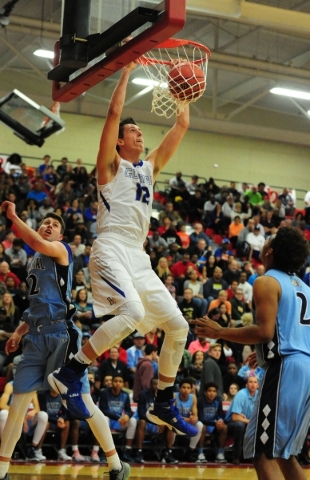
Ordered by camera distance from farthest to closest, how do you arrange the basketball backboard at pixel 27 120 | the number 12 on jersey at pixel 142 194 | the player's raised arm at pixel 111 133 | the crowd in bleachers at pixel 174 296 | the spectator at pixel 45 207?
the spectator at pixel 45 207, the basketball backboard at pixel 27 120, the crowd in bleachers at pixel 174 296, the number 12 on jersey at pixel 142 194, the player's raised arm at pixel 111 133

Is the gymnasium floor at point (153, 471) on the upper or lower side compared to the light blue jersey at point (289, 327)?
lower

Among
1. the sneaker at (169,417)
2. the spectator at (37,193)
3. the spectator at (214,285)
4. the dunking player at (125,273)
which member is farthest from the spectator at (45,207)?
the sneaker at (169,417)

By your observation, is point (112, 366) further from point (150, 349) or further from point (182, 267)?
point (182, 267)

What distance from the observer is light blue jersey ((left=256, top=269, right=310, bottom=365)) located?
5.46 meters

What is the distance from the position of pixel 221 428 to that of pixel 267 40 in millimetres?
15349

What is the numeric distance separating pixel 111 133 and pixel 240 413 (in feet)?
26.2

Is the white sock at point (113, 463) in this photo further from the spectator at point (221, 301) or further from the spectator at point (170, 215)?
the spectator at point (170, 215)

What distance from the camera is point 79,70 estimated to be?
707cm

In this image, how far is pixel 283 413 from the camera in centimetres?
532

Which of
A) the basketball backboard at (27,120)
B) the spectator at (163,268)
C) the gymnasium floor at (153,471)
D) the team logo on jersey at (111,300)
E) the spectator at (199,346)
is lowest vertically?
the gymnasium floor at (153,471)

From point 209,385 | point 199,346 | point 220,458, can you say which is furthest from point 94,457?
point 199,346

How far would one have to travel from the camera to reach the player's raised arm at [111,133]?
22.3ft

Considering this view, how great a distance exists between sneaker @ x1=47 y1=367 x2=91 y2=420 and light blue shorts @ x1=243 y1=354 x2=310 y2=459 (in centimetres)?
183

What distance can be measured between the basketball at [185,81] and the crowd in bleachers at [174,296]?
2834 millimetres
